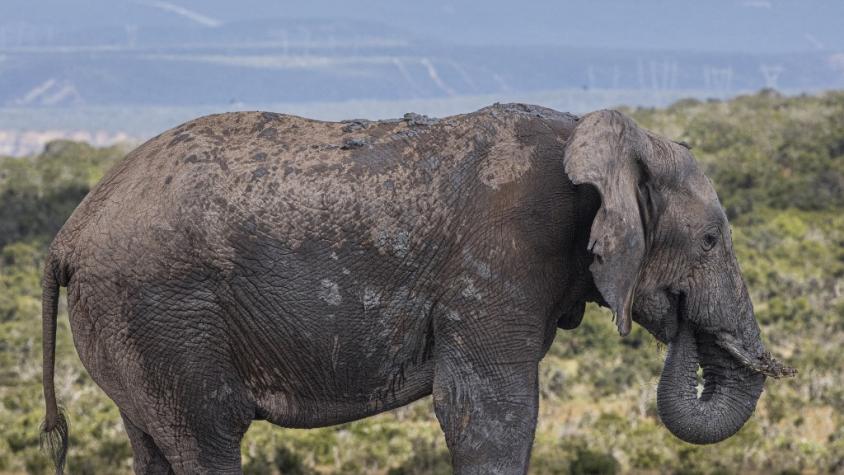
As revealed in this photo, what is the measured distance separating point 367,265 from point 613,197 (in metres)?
1.04

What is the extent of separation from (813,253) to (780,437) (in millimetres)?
16920

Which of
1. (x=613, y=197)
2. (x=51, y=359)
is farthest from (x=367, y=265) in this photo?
(x=51, y=359)

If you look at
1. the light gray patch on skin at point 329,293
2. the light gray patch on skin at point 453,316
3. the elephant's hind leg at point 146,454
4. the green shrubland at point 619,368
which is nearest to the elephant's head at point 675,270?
the light gray patch on skin at point 453,316

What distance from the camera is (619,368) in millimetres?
21531

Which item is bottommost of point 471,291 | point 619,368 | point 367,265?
point 619,368

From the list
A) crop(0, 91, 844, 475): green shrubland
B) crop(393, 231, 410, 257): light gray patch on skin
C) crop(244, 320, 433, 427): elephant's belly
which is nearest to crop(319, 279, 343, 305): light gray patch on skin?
crop(244, 320, 433, 427): elephant's belly

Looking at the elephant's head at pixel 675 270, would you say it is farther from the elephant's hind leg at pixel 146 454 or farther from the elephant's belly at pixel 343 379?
the elephant's hind leg at pixel 146 454

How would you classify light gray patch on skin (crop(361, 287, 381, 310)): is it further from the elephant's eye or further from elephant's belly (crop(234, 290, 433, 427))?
the elephant's eye

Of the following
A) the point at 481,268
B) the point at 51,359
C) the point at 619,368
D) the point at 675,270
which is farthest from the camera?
the point at 619,368

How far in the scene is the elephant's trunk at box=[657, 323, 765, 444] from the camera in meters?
6.84

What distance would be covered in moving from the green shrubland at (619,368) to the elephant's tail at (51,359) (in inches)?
112

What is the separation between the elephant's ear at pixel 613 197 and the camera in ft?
20.2

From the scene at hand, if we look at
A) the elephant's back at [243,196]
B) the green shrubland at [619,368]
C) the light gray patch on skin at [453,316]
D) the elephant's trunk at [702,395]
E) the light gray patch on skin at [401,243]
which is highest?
the elephant's back at [243,196]

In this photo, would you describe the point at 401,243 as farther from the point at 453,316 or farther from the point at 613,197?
the point at 613,197
